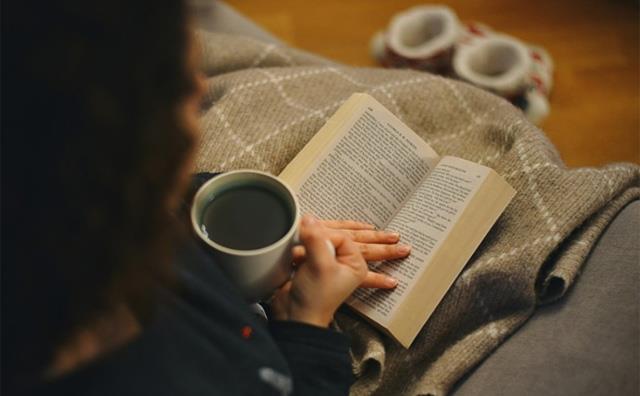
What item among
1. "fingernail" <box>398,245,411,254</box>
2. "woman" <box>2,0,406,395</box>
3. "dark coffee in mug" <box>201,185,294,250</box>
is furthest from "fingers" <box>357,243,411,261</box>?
"woman" <box>2,0,406,395</box>

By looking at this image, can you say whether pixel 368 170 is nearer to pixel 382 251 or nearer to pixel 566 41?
pixel 382 251

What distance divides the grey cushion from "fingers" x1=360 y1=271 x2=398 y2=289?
0.42ft

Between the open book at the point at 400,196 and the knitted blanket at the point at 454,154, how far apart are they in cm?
3

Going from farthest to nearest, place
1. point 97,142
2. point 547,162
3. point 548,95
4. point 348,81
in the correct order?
point 548,95
point 348,81
point 547,162
point 97,142

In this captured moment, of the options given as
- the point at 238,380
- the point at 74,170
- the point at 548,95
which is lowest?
the point at 548,95

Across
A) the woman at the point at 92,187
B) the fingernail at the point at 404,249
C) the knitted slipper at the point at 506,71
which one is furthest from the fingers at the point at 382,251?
the knitted slipper at the point at 506,71

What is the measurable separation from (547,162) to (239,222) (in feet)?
1.26

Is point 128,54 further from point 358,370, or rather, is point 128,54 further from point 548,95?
point 548,95

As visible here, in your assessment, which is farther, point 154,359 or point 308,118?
point 308,118

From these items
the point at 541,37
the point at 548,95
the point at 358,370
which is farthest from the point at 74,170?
the point at 541,37

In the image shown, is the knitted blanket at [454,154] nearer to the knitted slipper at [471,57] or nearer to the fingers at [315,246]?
the fingers at [315,246]

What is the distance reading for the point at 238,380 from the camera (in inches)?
19.5

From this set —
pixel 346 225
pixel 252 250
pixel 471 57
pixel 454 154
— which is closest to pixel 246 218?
pixel 252 250

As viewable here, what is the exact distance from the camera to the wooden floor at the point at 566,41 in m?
1.19
